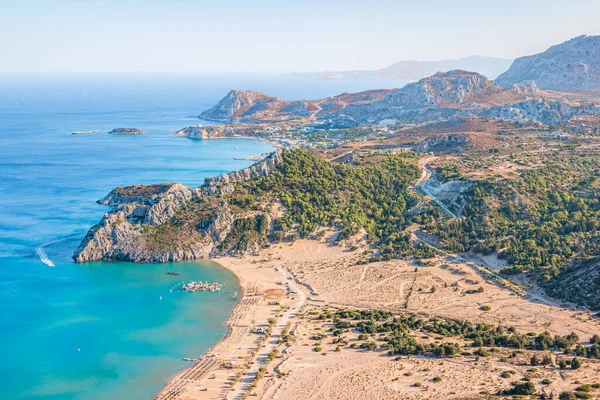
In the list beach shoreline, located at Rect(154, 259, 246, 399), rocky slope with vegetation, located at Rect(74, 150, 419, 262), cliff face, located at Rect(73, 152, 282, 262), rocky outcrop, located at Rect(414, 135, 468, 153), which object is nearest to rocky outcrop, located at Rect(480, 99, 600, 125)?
rocky outcrop, located at Rect(414, 135, 468, 153)

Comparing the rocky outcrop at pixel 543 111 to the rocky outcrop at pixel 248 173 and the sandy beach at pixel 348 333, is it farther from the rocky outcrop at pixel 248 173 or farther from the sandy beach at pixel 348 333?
the sandy beach at pixel 348 333

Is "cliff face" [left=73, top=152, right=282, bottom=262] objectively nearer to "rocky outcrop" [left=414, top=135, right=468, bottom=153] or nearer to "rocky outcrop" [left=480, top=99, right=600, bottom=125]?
"rocky outcrop" [left=414, top=135, right=468, bottom=153]

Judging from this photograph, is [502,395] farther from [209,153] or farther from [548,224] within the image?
[209,153]

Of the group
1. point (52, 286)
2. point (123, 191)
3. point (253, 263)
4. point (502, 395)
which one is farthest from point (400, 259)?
point (123, 191)

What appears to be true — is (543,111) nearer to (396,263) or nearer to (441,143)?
(441,143)

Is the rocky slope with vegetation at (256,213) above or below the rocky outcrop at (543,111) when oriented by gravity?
below

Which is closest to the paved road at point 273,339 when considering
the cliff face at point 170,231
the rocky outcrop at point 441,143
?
the cliff face at point 170,231

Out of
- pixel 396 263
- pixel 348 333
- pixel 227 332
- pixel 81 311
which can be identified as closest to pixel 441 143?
pixel 396 263
